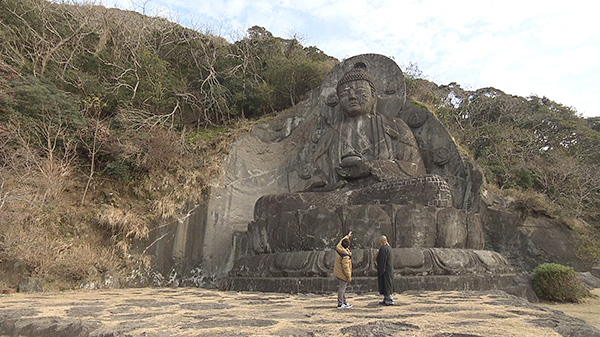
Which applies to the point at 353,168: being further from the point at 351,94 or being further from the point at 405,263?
the point at 405,263

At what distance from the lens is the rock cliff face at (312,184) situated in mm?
7906

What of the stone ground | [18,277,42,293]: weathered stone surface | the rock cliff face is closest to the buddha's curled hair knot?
the rock cliff face

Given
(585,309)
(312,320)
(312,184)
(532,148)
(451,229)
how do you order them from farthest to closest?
(532,148) → (312,184) → (451,229) → (585,309) → (312,320)

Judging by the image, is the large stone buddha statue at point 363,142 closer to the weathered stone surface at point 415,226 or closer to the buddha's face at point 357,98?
the buddha's face at point 357,98

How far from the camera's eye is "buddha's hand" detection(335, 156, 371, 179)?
7.41m

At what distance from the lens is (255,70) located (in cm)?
1270

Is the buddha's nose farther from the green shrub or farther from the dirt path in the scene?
the dirt path

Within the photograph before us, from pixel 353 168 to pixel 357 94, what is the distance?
177 cm

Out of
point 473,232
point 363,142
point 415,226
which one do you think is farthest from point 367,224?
point 363,142

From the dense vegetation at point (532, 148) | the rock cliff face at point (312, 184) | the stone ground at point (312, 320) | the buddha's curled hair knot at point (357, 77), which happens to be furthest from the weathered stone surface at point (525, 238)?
the stone ground at point (312, 320)

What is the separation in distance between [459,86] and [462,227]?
55.1 feet

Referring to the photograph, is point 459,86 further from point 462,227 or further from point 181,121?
point 462,227

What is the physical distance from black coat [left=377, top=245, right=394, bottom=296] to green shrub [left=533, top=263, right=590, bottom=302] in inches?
148

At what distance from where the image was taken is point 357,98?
329 inches
